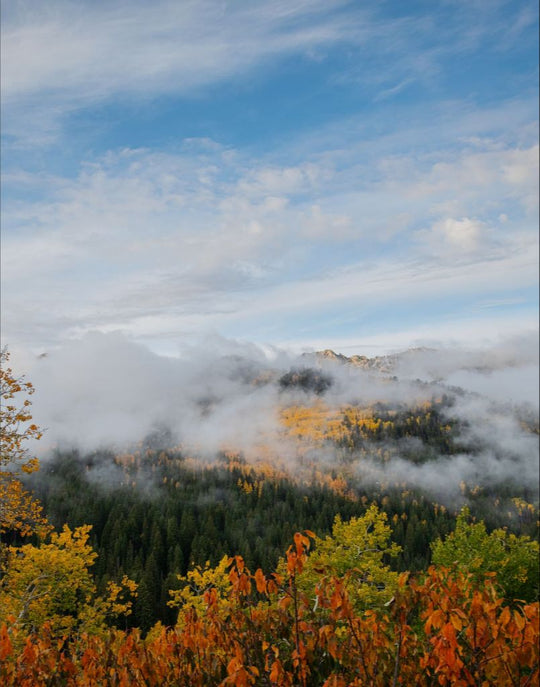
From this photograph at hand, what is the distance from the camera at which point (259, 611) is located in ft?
19.5

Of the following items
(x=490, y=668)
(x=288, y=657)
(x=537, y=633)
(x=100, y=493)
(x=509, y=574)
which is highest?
(x=537, y=633)

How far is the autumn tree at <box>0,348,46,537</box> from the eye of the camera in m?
12.0

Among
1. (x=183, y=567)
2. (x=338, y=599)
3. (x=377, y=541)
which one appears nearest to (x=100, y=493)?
(x=183, y=567)

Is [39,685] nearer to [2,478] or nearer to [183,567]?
[2,478]

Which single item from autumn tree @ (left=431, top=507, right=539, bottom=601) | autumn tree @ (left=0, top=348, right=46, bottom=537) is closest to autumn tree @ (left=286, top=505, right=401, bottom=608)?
autumn tree @ (left=431, top=507, right=539, bottom=601)

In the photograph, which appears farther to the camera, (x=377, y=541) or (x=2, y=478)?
(x=377, y=541)

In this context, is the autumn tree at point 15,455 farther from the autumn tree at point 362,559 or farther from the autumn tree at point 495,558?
the autumn tree at point 495,558

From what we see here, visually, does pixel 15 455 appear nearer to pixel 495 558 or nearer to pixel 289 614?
pixel 289 614

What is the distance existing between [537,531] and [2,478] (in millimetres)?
238996

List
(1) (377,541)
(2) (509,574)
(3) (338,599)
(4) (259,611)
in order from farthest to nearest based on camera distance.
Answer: (2) (509,574) < (1) (377,541) < (4) (259,611) < (3) (338,599)

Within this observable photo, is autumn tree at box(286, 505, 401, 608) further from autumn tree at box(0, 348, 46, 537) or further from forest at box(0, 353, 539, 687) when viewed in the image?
autumn tree at box(0, 348, 46, 537)

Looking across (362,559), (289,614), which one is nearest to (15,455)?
(289,614)

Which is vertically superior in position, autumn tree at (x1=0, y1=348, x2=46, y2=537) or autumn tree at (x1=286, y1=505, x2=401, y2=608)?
autumn tree at (x1=0, y1=348, x2=46, y2=537)

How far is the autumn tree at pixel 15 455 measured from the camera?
1197 centimetres
